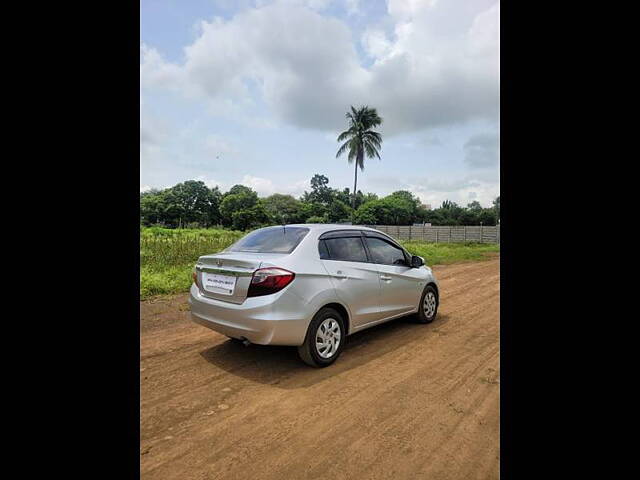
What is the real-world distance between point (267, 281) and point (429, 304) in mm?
2979

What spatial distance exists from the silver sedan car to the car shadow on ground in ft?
0.62

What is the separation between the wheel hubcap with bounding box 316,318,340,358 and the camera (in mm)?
3537

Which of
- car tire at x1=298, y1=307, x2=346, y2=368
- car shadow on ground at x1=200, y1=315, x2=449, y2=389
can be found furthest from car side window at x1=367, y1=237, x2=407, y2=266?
car tire at x1=298, y1=307, x2=346, y2=368

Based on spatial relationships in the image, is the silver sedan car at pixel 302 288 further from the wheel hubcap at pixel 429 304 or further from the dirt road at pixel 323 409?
the wheel hubcap at pixel 429 304

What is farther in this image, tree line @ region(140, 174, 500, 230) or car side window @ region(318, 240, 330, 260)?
tree line @ region(140, 174, 500, 230)

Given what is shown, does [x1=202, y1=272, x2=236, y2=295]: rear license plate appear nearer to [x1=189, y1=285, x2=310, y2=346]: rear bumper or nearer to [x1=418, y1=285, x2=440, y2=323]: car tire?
[x1=189, y1=285, x2=310, y2=346]: rear bumper

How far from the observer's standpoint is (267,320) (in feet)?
10.5

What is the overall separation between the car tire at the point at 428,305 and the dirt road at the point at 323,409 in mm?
534

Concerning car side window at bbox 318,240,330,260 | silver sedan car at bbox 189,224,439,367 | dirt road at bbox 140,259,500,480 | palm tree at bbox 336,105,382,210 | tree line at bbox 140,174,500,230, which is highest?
palm tree at bbox 336,105,382,210

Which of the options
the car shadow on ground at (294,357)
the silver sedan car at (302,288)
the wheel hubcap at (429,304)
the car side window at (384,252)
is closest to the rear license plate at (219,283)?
the silver sedan car at (302,288)

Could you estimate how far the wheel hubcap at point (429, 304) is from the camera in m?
5.15
